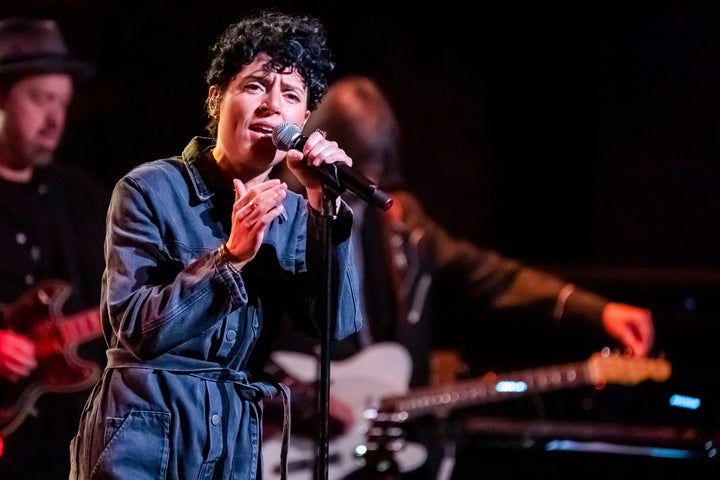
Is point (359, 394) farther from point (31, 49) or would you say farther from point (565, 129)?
point (31, 49)

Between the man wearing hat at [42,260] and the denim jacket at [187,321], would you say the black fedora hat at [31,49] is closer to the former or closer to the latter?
the man wearing hat at [42,260]

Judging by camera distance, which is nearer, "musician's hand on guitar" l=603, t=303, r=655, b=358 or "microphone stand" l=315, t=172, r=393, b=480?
"microphone stand" l=315, t=172, r=393, b=480

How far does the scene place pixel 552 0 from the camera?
4.52 metres

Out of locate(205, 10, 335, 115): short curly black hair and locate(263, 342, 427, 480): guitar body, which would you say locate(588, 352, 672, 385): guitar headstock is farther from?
locate(205, 10, 335, 115): short curly black hair

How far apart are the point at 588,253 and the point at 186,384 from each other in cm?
312

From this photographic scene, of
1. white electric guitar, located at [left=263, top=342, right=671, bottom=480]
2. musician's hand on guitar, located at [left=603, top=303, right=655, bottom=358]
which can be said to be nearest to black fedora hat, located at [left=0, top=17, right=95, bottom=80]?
white electric guitar, located at [left=263, top=342, right=671, bottom=480]

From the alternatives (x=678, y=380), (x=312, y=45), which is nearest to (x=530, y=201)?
(x=678, y=380)

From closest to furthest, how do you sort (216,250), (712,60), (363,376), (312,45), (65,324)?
(216,250), (312,45), (65,324), (363,376), (712,60)

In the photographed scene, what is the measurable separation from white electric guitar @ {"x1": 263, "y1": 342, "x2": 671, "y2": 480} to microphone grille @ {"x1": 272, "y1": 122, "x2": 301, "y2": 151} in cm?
214

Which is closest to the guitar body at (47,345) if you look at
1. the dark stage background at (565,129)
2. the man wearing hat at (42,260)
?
the man wearing hat at (42,260)

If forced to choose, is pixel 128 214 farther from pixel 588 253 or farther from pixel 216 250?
pixel 588 253

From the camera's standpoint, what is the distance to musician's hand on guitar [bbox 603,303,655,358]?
383cm

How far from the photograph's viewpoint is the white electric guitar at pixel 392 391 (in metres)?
3.87

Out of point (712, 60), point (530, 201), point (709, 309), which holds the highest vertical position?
point (712, 60)
